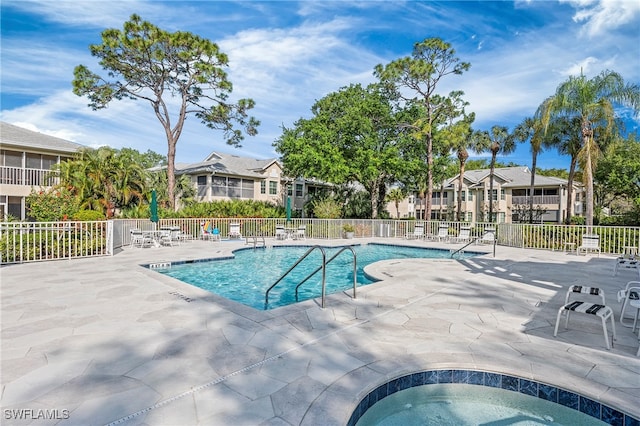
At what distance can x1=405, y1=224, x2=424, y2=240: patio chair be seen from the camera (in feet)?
59.1

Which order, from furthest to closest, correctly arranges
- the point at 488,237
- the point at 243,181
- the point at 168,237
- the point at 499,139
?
1. the point at 499,139
2. the point at 243,181
3. the point at 488,237
4. the point at 168,237

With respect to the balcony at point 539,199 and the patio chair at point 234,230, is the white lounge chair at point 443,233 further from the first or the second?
the balcony at point 539,199

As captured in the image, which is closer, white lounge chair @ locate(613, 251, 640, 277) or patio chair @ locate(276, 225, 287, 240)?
white lounge chair @ locate(613, 251, 640, 277)

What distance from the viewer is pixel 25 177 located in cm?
1797

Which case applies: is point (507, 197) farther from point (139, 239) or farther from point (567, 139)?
point (139, 239)

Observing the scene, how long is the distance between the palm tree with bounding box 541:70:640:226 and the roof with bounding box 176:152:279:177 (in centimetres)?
2108

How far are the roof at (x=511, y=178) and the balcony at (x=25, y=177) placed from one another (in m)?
34.8

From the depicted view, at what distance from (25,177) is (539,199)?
42.1 meters

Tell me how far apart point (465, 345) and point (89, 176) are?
19.8 metres

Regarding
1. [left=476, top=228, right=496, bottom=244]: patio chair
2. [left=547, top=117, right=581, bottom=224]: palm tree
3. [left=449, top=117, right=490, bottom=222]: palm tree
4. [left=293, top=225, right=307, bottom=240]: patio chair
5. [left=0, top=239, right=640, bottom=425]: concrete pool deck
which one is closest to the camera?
[left=0, top=239, right=640, bottom=425]: concrete pool deck

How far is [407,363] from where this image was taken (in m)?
3.42

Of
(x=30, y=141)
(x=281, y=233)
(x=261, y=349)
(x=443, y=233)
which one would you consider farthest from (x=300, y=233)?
(x=30, y=141)

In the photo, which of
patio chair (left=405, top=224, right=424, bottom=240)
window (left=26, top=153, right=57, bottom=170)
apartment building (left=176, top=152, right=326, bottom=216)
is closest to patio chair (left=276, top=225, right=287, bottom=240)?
patio chair (left=405, top=224, right=424, bottom=240)

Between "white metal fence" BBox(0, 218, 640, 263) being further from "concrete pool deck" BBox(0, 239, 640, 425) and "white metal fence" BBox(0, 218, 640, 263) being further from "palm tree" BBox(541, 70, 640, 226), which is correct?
"concrete pool deck" BBox(0, 239, 640, 425)
